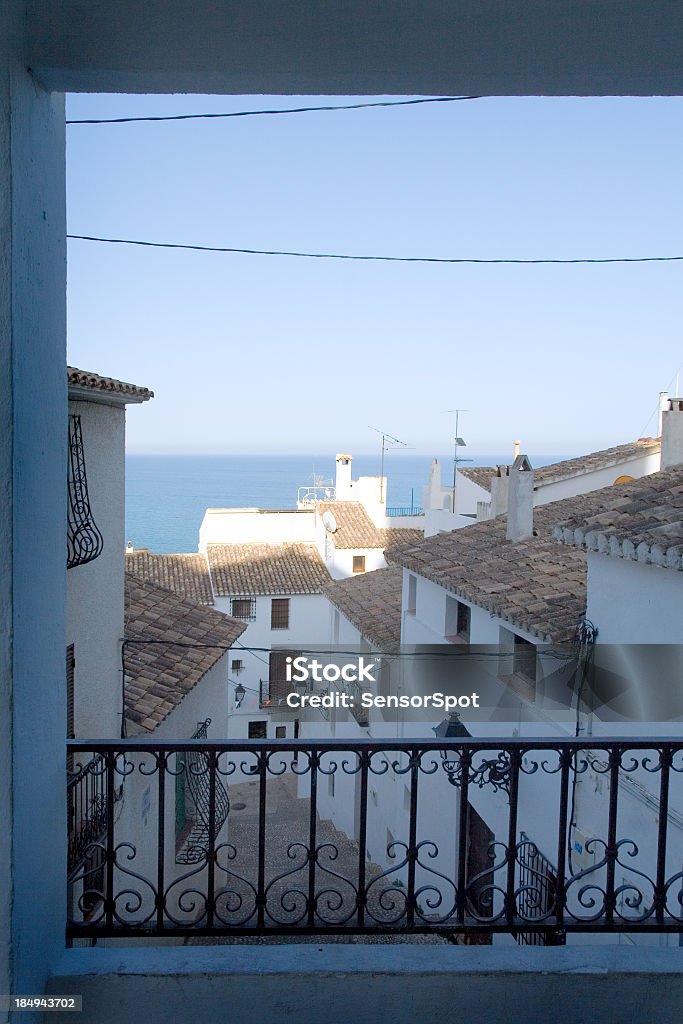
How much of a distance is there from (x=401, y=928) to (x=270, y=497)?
123 metres

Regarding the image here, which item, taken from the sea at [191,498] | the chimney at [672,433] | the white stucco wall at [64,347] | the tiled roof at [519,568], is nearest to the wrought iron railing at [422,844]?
the white stucco wall at [64,347]

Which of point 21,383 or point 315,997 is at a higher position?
point 21,383

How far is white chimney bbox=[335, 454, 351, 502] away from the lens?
34406 millimetres

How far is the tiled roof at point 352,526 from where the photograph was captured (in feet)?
90.4

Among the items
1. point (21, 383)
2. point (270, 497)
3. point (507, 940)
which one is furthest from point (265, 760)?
point (270, 497)

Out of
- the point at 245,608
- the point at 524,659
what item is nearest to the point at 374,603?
the point at 524,659

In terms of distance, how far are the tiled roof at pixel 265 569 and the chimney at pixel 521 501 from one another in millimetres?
13508

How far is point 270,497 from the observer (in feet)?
410

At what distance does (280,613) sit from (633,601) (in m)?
20.3

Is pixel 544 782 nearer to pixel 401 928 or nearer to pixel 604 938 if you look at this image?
pixel 604 938

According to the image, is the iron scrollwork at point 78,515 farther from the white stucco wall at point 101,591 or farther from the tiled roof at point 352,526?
the tiled roof at point 352,526

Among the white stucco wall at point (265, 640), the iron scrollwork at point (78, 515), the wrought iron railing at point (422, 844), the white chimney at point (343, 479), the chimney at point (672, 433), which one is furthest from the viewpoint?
the white chimney at point (343, 479)

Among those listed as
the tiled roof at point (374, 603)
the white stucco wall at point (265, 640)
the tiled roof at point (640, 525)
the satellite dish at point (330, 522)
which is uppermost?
the tiled roof at point (640, 525)

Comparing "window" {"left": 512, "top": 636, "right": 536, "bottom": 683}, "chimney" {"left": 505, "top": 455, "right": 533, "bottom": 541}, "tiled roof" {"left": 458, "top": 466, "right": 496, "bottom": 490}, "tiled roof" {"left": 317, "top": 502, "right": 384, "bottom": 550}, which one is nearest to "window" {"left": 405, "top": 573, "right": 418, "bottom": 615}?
"chimney" {"left": 505, "top": 455, "right": 533, "bottom": 541}
